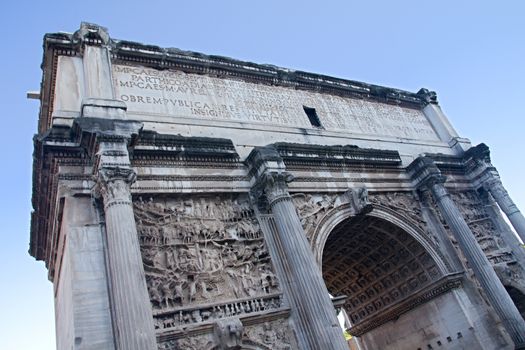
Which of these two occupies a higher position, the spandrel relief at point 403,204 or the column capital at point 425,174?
the column capital at point 425,174

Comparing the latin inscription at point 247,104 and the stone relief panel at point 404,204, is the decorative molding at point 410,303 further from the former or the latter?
the latin inscription at point 247,104

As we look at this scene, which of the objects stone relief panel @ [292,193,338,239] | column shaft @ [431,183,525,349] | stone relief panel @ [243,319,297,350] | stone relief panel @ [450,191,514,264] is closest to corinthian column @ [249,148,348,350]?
stone relief panel @ [243,319,297,350]

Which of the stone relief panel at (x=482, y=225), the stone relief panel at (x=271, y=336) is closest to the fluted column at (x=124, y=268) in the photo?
the stone relief panel at (x=271, y=336)

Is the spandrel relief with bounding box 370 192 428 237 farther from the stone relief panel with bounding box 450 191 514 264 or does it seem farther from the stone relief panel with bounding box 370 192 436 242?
the stone relief panel with bounding box 450 191 514 264

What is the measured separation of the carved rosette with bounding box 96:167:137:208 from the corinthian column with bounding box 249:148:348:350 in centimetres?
294

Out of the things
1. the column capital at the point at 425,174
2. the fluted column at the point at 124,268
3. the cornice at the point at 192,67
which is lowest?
the fluted column at the point at 124,268

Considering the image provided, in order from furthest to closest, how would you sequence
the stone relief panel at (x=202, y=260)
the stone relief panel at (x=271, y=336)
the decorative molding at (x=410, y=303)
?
the decorative molding at (x=410, y=303) → the stone relief panel at (x=271, y=336) → the stone relief panel at (x=202, y=260)

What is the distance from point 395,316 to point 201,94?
8440mm

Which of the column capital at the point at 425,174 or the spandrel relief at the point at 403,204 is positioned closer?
the spandrel relief at the point at 403,204

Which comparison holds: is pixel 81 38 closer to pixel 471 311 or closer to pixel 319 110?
pixel 319 110

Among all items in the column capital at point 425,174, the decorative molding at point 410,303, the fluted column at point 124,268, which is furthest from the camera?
the column capital at point 425,174

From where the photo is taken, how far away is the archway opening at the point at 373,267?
466 inches

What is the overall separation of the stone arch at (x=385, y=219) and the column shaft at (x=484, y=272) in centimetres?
67

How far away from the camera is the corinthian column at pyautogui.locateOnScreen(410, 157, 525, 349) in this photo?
10.4 meters
